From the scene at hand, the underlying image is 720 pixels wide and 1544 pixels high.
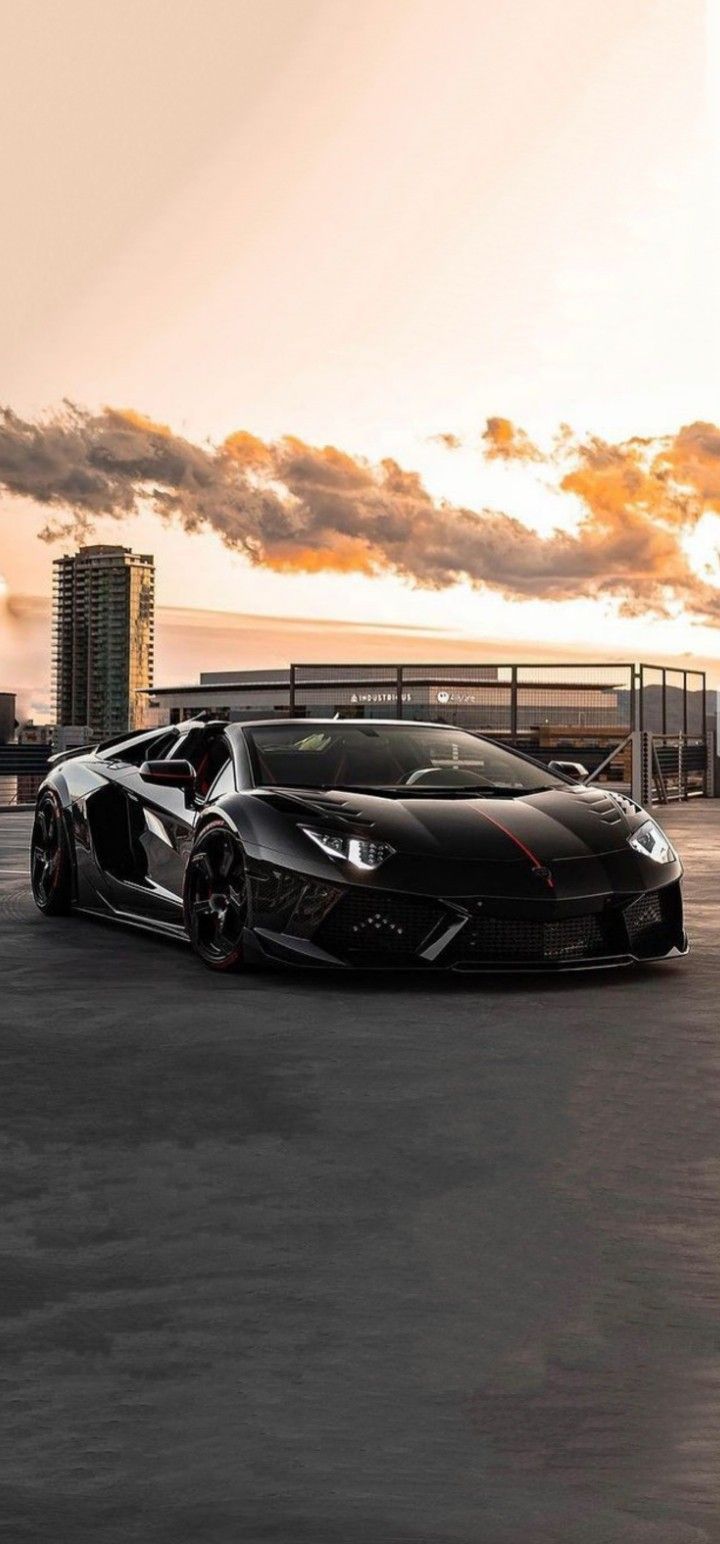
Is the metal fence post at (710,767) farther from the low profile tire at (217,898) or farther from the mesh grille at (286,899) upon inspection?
the mesh grille at (286,899)

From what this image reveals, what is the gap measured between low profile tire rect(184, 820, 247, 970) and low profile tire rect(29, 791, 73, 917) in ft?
6.41

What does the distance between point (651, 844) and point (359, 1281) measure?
4892mm

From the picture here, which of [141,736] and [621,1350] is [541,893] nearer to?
[141,736]

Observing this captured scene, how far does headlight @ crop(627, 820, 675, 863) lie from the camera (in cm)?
815

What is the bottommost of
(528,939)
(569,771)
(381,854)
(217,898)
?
(528,939)

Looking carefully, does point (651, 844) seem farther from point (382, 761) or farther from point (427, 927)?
point (382, 761)

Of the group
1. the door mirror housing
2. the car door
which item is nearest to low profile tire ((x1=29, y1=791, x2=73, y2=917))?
the car door

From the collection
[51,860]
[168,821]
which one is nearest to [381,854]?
[168,821]

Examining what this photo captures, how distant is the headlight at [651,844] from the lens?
8.15m

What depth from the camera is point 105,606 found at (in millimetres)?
193375

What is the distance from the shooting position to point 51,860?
10523mm

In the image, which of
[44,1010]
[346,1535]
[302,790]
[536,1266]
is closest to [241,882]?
[302,790]

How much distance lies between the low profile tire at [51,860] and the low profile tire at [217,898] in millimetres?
1954

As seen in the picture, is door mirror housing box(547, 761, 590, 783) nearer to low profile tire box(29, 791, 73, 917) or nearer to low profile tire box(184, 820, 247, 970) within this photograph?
low profile tire box(184, 820, 247, 970)
